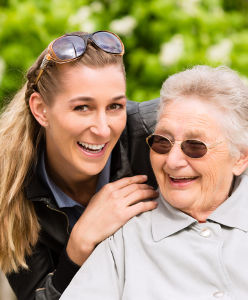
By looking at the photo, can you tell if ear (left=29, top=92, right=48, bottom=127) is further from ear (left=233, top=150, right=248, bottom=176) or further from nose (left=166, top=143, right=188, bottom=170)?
ear (left=233, top=150, right=248, bottom=176)

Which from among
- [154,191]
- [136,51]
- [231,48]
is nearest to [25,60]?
[136,51]

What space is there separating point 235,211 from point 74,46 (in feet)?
3.82

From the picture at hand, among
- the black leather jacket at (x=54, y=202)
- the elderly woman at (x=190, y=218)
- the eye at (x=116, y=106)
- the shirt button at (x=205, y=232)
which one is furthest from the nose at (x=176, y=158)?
the black leather jacket at (x=54, y=202)

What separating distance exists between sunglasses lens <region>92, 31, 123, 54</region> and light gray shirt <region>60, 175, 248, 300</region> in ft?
2.95

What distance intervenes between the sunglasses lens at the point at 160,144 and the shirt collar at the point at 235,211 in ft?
1.28

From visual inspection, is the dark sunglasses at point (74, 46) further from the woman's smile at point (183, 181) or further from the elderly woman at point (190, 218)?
the woman's smile at point (183, 181)

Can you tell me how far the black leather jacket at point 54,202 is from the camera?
3214 millimetres

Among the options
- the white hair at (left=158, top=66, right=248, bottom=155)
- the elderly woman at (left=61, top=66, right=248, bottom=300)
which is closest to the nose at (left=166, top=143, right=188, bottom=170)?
the elderly woman at (left=61, top=66, right=248, bottom=300)

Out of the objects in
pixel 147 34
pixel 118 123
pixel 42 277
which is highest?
pixel 147 34

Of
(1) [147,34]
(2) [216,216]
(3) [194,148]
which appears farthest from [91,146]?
(1) [147,34]

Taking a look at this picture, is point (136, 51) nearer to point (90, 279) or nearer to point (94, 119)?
point (94, 119)

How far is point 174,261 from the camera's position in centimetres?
269

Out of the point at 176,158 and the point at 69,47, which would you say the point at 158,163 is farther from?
the point at 69,47

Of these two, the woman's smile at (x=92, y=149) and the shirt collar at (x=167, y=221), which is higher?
the woman's smile at (x=92, y=149)
